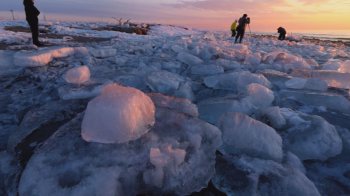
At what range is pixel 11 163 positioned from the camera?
144cm

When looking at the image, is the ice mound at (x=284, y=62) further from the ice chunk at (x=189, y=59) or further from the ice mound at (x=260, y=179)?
the ice mound at (x=260, y=179)

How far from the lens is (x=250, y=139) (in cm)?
153

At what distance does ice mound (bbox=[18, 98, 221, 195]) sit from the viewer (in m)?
1.17

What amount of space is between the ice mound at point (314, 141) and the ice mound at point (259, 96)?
0.42m

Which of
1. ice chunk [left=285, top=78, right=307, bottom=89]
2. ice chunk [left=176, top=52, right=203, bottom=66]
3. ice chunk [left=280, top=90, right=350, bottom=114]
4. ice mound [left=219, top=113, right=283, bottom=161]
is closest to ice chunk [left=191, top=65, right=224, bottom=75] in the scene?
ice chunk [left=176, top=52, right=203, bottom=66]

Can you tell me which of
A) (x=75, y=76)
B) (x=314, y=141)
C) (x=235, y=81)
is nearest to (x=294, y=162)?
(x=314, y=141)

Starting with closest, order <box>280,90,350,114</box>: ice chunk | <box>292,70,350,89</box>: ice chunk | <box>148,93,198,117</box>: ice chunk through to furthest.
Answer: <box>148,93,198,117</box>: ice chunk < <box>280,90,350,114</box>: ice chunk < <box>292,70,350,89</box>: ice chunk

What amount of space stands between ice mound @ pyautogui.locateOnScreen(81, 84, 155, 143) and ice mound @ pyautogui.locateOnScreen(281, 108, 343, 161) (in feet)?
2.89

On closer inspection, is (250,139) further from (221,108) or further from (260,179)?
(221,108)

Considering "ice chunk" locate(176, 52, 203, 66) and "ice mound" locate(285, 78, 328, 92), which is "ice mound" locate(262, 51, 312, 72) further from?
"ice mound" locate(285, 78, 328, 92)

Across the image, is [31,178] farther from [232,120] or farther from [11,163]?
[232,120]

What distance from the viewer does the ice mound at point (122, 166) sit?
1.17m

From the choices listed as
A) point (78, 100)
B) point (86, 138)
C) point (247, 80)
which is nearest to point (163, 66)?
point (247, 80)

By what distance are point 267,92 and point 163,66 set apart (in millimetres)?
1921
